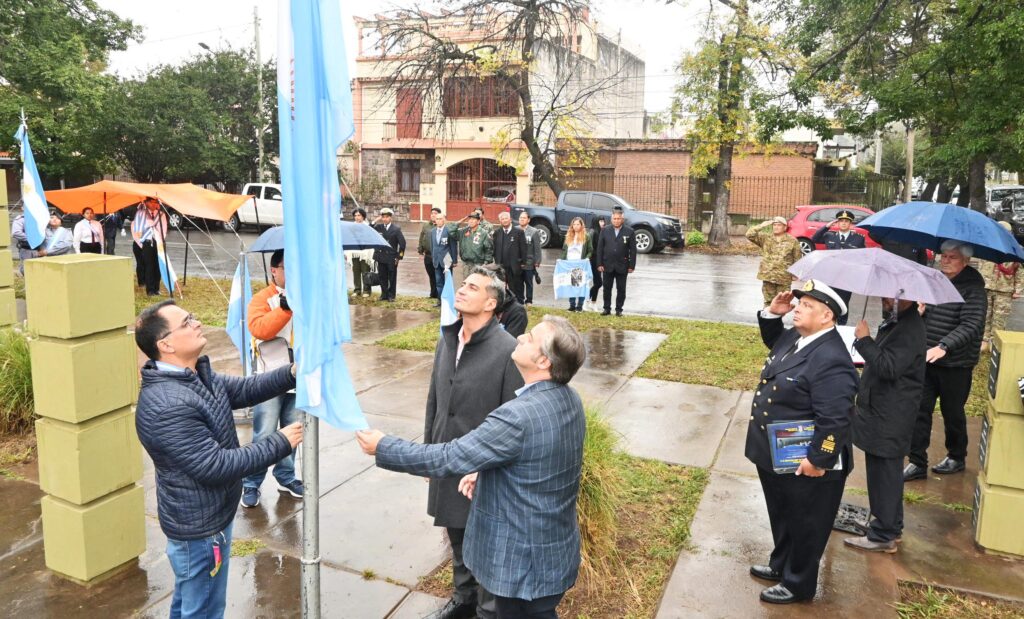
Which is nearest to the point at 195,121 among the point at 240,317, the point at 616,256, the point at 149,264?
the point at 149,264

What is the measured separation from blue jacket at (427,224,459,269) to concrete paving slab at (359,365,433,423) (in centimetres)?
460

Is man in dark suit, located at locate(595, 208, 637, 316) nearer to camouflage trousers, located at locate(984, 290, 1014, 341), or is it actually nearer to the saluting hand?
camouflage trousers, located at locate(984, 290, 1014, 341)

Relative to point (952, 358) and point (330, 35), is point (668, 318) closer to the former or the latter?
point (952, 358)

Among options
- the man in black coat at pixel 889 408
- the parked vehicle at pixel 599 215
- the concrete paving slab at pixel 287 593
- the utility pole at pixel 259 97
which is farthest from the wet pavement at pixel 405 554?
the utility pole at pixel 259 97

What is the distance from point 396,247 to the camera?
13.6 m

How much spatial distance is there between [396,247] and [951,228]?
9.76m

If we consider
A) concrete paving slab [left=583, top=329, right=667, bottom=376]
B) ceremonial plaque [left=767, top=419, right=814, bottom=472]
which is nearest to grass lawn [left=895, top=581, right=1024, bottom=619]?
ceremonial plaque [left=767, top=419, right=814, bottom=472]

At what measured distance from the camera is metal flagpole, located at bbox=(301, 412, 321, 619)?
8.86 feet

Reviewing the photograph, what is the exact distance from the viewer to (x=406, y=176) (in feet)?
121

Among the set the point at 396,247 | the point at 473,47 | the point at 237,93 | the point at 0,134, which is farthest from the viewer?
the point at 237,93

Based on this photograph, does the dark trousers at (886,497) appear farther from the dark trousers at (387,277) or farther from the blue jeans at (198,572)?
the dark trousers at (387,277)

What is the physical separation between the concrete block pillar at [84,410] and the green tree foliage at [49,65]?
19138 mm

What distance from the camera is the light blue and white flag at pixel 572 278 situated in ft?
40.4

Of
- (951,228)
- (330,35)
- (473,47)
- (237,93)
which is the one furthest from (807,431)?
(237,93)
